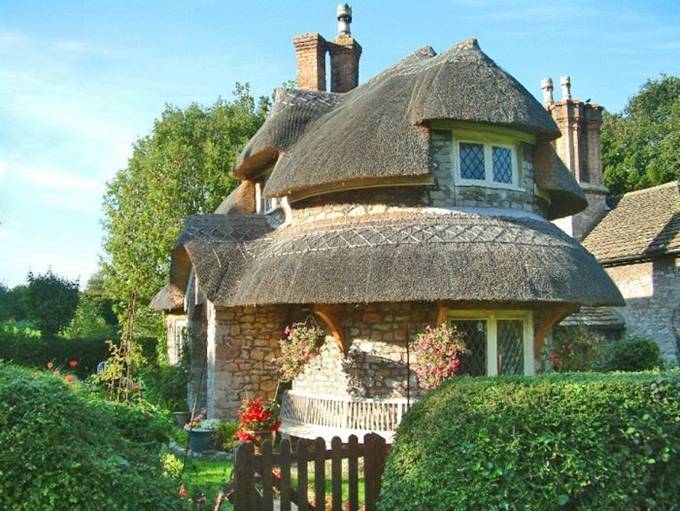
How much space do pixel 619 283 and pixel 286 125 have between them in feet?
35.6

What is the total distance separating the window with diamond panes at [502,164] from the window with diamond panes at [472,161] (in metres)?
0.25

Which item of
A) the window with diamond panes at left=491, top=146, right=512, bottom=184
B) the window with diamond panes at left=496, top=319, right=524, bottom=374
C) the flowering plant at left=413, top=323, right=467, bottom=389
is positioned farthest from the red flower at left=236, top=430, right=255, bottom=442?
the window with diamond panes at left=491, top=146, right=512, bottom=184

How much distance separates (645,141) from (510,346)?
29.3m

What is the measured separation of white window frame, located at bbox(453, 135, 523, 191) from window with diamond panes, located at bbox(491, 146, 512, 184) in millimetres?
51

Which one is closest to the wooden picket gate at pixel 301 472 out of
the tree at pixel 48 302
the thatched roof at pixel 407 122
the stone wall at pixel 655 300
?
the thatched roof at pixel 407 122

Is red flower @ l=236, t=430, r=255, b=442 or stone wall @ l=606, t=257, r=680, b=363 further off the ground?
stone wall @ l=606, t=257, r=680, b=363

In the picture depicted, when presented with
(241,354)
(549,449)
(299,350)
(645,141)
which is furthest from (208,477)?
(645,141)

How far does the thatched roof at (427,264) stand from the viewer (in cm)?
1055

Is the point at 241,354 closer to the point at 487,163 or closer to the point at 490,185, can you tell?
the point at 490,185

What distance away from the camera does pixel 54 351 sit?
23.6m

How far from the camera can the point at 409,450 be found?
617 centimetres

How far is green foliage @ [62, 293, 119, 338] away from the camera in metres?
29.9

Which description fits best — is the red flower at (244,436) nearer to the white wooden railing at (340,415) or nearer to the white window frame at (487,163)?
the white wooden railing at (340,415)

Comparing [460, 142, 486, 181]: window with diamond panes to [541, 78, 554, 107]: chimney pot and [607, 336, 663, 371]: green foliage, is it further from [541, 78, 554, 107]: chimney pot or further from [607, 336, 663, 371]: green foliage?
[541, 78, 554, 107]: chimney pot
